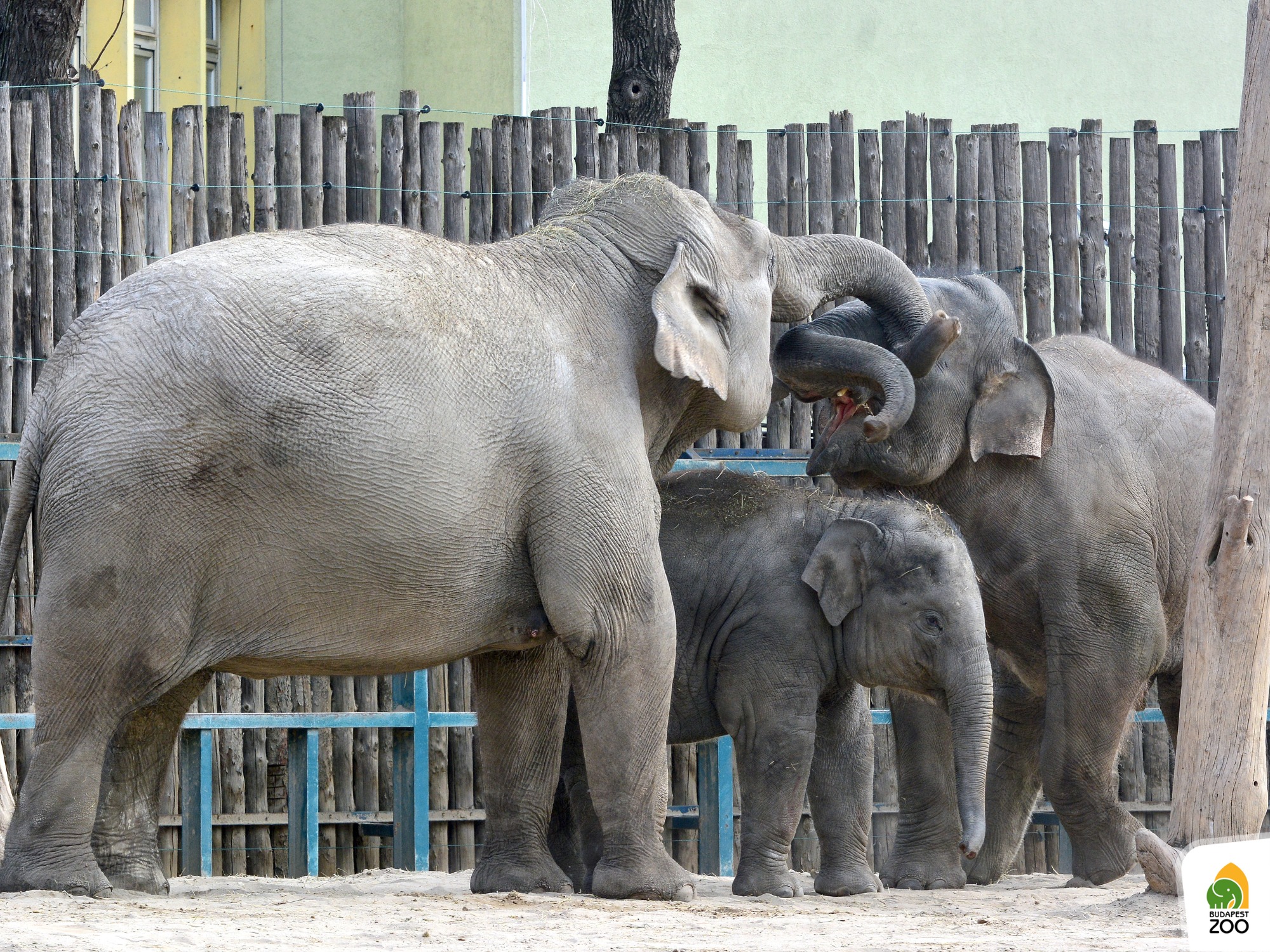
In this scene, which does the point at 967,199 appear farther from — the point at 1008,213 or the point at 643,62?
the point at 643,62

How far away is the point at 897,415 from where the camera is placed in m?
7.40

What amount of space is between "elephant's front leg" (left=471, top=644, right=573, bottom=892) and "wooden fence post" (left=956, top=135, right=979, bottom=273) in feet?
13.4

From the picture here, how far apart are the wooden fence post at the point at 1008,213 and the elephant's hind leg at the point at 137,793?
5183mm

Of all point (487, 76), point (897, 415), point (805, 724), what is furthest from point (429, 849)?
point (487, 76)

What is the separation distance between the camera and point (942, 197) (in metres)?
10.2

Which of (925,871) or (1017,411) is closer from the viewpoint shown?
(925,871)

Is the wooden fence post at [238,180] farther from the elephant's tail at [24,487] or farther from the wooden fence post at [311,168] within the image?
the elephant's tail at [24,487]

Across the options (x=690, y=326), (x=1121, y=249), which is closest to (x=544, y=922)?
(x=690, y=326)

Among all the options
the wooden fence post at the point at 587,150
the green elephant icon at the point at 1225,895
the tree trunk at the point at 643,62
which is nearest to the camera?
the green elephant icon at the point at 1225,895

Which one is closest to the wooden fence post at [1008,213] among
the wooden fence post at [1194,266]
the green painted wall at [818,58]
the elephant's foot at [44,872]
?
the wooden fence post at [1194,266]

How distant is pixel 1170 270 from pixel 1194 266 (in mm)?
130

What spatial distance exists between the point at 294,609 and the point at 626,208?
6.29ft

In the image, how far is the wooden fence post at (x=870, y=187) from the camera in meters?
10.1

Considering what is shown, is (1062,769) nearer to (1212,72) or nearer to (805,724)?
(805,724)
